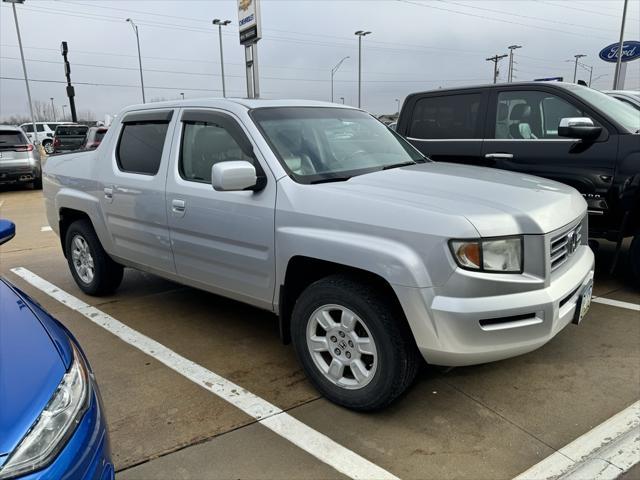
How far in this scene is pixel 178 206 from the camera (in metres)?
3.67

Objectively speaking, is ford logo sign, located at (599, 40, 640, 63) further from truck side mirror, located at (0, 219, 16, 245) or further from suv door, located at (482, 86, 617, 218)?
truck side mirror, located at (0, 219, 16, 245)

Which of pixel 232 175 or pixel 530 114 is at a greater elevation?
pixel 530 114

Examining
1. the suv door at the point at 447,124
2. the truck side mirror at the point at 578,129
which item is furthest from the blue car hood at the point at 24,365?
the suv door at the point at 447,124

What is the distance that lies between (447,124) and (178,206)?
10.9 feet

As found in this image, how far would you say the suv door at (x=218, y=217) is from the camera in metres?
3.18

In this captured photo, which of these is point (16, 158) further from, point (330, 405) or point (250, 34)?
point (330, 405)

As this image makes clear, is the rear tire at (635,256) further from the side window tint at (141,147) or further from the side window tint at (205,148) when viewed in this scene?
the side window tint at (141,147)

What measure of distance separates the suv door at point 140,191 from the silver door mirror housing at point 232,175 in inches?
41.3

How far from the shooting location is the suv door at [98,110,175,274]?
3.91m

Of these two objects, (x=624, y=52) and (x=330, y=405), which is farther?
(x=624, y=52)

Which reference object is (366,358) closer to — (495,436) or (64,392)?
(495,436)

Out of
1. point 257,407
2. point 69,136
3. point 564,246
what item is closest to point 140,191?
point 257,407

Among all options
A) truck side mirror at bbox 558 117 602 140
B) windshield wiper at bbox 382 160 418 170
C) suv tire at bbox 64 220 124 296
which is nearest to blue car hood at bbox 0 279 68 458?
windshield wiper at bbox 382 160 418 170

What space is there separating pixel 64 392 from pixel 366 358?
5.31 ft
